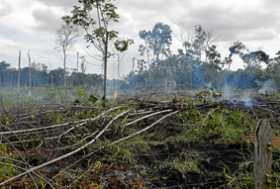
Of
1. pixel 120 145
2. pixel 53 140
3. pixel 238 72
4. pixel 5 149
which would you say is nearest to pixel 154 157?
pixel 120 145

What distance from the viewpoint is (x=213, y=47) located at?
22156 millimetres

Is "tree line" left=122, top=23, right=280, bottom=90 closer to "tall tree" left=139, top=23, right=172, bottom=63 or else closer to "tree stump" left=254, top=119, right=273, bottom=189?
"tall tree" left=139, top=23, right=172, bottom=63

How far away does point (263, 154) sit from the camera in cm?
249

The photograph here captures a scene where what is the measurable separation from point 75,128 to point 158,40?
21.9 metres

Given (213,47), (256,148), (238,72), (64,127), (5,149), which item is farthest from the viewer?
(213,47)

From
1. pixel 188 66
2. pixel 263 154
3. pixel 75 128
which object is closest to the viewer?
pixel 263 154

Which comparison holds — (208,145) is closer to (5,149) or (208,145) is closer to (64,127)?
(64,127)

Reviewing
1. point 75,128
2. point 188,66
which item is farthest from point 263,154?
point 188,66

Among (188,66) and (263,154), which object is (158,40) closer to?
(188,66)

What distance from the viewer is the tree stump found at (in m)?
2.45

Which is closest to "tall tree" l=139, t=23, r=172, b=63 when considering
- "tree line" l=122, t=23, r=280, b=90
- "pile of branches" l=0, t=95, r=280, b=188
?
"tree line" l=122, t=23, r=280, b=90

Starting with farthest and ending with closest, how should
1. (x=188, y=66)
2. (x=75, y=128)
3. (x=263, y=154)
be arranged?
(x=188, y=66) < (x=75, y=128) < (x=263, y=154)

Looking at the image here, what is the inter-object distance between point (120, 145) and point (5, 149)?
3.67ft

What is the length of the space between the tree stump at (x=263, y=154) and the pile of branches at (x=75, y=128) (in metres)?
1.43
